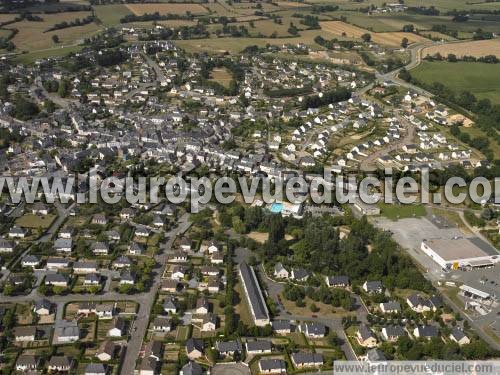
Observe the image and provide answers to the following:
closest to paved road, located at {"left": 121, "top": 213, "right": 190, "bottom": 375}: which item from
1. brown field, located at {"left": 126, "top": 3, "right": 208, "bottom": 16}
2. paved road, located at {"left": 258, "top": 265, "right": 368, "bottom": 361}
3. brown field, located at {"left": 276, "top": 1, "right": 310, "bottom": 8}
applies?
paved road, located at {"left": 258, "top": 265, "right": 368, "bottom": 361}

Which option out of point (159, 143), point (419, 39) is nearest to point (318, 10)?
point (419, 39)

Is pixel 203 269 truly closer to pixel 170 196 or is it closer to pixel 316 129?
pixel 170 196

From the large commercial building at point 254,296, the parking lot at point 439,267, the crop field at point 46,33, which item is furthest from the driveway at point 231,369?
the crop field at point 46,33

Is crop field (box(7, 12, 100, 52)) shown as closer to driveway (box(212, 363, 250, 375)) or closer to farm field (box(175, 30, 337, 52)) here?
farm field (box(175, 30, 337, 52))

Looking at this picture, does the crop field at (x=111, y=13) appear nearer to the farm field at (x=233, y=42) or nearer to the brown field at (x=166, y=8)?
the brown field at (x=166, y=8)

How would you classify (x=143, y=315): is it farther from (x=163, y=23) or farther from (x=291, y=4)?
(x=291, y=4)
